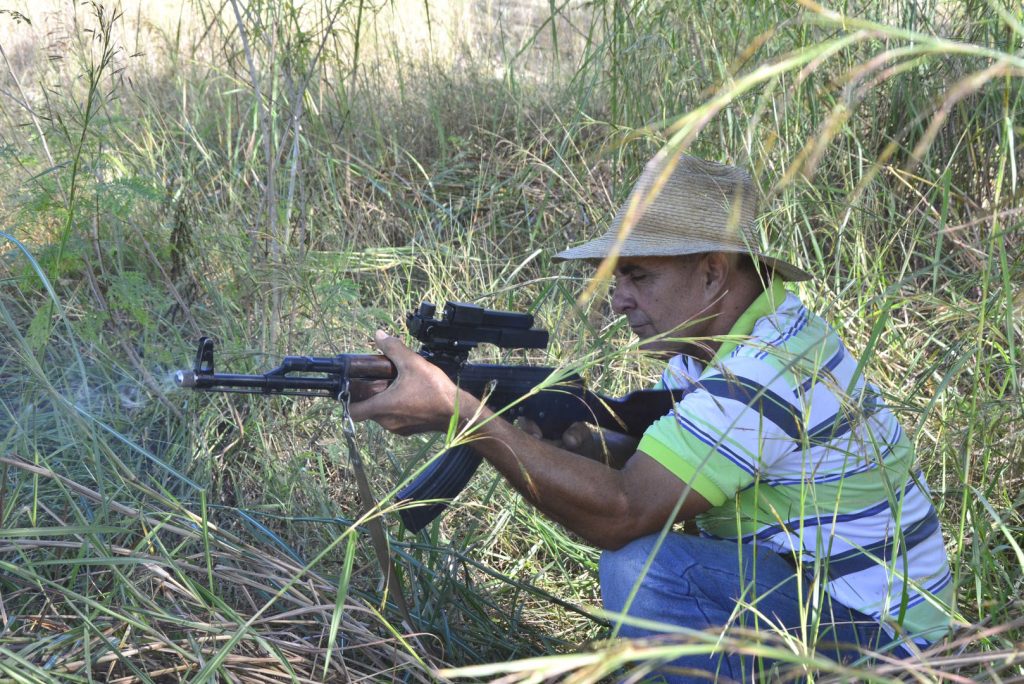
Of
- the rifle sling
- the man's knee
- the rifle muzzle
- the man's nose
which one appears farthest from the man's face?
the rifle muzzle

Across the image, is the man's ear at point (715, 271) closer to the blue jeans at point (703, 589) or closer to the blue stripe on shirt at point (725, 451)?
the blue stripe on shirt at point (725, 451)

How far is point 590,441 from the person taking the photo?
2.49m

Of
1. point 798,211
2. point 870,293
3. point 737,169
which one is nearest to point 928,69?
point 798,211

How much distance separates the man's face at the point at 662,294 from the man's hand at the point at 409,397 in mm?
528

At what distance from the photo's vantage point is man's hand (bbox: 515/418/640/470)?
2424 millimetres

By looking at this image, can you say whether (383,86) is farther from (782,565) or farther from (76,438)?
(782,565)

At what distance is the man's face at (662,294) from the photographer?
2383 mm

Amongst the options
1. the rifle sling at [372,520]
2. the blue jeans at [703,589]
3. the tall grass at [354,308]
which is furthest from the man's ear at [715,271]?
the rifle sling at [372,520]

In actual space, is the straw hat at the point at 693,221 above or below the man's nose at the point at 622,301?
above

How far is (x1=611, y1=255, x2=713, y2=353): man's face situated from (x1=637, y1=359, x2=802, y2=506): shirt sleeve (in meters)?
0.34

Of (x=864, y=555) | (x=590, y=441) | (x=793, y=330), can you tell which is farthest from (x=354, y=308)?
(x=864, y=555)

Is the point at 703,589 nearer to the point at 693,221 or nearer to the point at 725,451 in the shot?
the point at 725,451

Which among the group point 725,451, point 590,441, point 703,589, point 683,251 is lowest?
point 703,589

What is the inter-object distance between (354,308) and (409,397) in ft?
5.29
